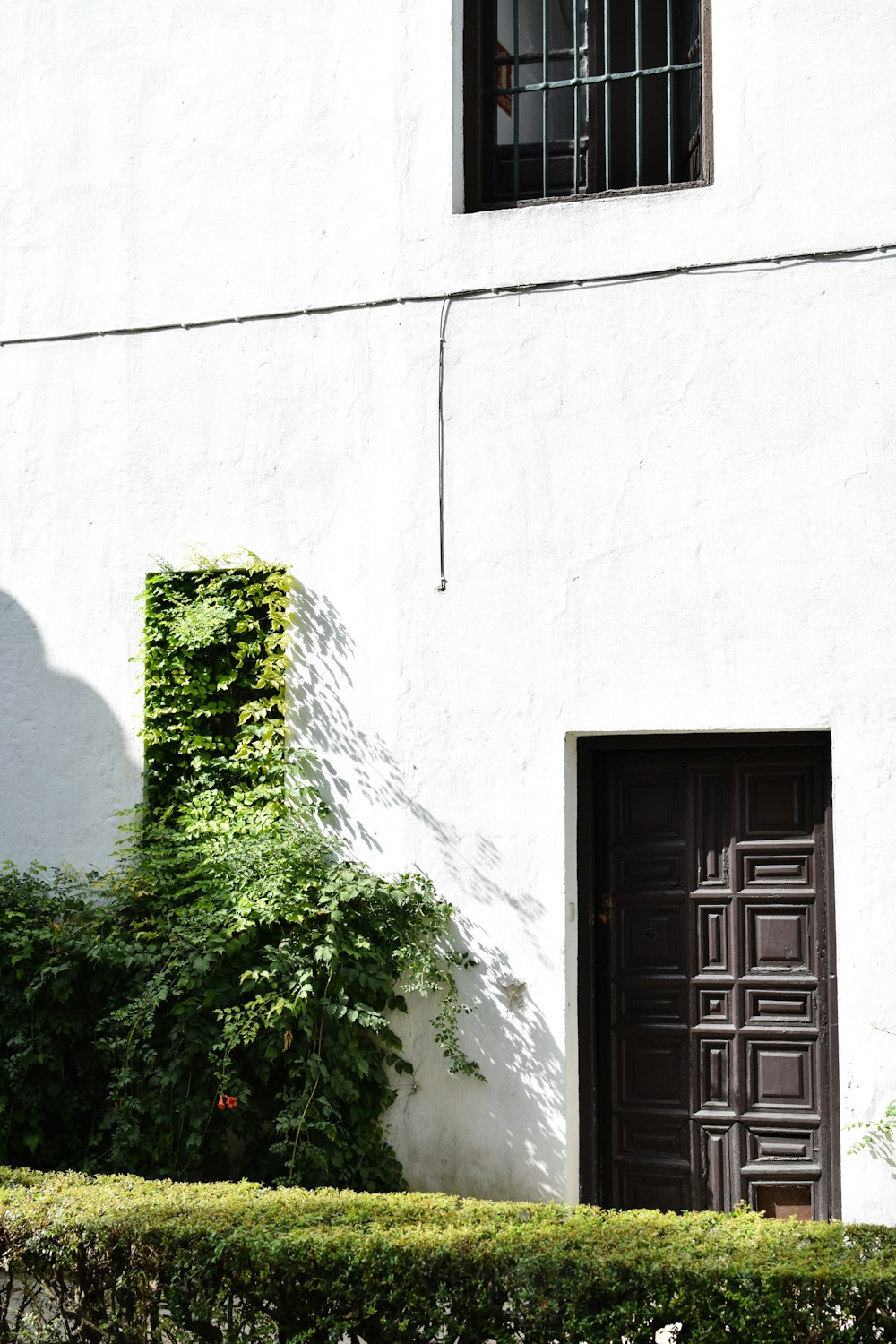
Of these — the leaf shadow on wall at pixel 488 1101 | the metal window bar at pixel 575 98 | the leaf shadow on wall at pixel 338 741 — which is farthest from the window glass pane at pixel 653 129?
the leaf shadow on wall at pixel 488 1101

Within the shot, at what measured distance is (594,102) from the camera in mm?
6992

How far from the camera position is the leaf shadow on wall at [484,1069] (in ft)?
20.7

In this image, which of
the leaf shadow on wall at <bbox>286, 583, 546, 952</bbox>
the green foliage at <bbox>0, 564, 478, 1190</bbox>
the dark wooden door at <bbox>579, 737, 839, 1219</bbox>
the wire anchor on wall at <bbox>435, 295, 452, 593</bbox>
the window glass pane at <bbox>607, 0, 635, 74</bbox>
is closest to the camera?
the green foliage at <bbox>0, 564, 478, 1190</bbox>

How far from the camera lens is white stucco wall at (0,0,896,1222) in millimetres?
6203

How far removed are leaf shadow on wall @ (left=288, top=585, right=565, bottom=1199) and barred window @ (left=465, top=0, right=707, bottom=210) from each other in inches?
112

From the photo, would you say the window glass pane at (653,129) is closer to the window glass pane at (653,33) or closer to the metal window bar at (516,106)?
the window glass pane at (653,33)

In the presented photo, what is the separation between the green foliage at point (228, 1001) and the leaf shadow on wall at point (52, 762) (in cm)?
32

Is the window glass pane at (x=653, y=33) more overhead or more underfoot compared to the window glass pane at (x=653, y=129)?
more overhead

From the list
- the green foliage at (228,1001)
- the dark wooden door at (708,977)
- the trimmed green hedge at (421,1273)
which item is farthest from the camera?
the dark wooden door at (708,977)

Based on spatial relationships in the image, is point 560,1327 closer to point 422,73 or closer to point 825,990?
point 825,990

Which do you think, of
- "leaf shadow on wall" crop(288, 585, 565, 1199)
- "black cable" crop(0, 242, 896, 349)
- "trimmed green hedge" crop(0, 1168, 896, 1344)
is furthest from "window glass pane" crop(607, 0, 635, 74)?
"trimmed green hedge" crop(0, 1168, 896, 1344)

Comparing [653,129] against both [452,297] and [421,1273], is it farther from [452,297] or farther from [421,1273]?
[421,1273]

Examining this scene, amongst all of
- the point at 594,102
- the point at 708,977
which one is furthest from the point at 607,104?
the point at 708,977

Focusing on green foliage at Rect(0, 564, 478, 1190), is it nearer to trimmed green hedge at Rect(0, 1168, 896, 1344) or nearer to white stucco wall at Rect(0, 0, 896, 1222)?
white stucco wall at Rect(0, 0, 896, 1222)
